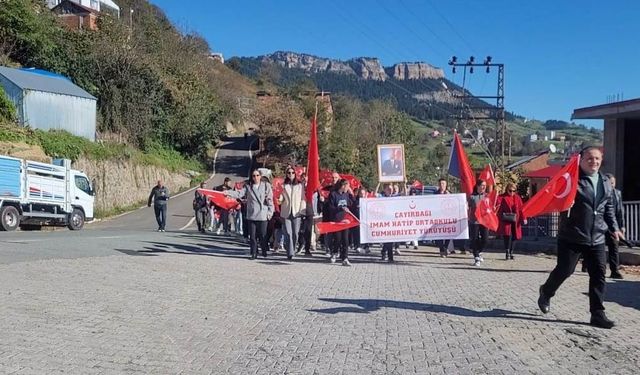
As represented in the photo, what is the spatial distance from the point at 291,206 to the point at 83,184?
1640 cm

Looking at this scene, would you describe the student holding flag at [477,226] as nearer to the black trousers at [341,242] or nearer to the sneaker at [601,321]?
the black trousers at [341,242]

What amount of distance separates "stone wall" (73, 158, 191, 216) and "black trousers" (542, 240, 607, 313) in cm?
3095

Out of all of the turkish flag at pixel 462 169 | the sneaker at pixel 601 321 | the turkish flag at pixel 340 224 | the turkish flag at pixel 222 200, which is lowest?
the sneaker at pixel 601 321

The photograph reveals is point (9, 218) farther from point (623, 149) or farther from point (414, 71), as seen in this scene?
point (414, 71)

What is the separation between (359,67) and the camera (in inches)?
5600

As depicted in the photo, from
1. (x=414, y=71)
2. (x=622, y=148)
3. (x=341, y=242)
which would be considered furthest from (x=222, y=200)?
(x=414, y=71)

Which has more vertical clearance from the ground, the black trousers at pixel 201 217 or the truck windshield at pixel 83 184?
the truck windshield at pixel 83 184

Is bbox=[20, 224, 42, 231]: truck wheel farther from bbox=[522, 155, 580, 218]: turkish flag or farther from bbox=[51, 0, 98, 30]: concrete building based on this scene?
bbox=[51, 0, 98, 30]: concrete building

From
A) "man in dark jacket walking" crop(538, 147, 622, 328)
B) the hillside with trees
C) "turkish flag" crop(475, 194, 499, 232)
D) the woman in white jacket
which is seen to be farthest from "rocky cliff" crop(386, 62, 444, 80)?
"man in dark jacket walking" crop(538, 147, 622, 328)

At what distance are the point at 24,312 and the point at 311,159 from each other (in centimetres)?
817

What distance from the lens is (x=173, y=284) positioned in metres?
9.95

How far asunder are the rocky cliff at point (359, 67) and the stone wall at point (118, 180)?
5537 cm

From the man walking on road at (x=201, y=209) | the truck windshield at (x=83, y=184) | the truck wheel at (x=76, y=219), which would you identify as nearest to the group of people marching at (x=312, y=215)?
the man walking on road at (x=201, y=209)

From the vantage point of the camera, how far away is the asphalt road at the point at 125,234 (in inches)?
542
